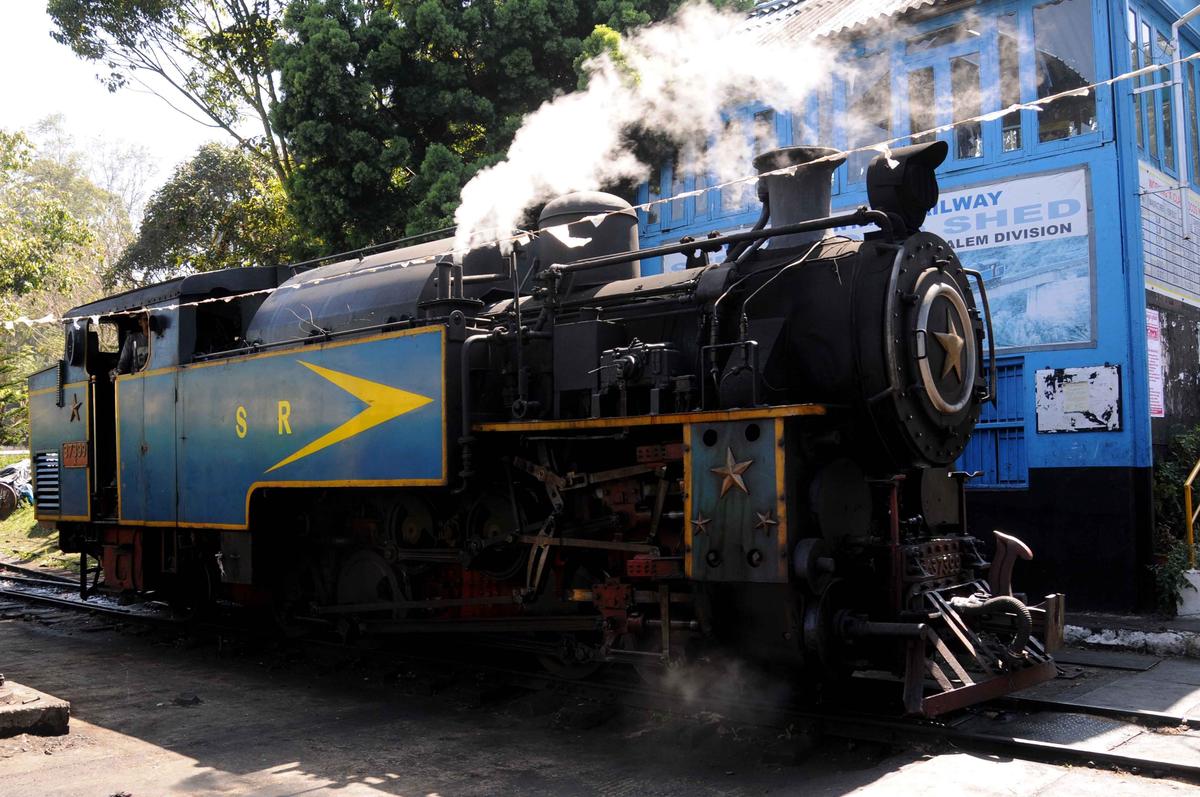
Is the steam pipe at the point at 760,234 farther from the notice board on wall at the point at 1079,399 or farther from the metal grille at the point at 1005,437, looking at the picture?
the metal grille at the point at 1005,437

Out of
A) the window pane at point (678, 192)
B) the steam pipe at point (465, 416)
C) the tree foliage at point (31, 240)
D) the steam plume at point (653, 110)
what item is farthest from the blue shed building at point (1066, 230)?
the tree foliage at point (31, 240)

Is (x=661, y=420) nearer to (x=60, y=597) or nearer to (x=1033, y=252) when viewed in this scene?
(x=1033, y=252)

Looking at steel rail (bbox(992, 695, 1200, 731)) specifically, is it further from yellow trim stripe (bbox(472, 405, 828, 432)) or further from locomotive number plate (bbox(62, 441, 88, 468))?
locomotive number plate (bbox(62, 441, 88, 468))

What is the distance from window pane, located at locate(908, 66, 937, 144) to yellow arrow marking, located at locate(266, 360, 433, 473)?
668 centimetres

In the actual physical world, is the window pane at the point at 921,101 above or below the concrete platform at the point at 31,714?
above

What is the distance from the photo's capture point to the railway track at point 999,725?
4703 mm

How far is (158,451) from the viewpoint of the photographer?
861cm

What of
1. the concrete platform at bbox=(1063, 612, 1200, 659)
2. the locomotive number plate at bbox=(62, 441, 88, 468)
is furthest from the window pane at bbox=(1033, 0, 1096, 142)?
the locomotive number plate at bbox=(62, 441, 88, 468)

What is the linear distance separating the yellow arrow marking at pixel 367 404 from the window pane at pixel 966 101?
674 centimetres

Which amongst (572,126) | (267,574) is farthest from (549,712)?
(572,126)

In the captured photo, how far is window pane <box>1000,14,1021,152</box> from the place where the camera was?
32.9 ft

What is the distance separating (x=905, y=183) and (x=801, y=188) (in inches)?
26.9

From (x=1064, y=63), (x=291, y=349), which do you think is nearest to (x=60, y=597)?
(x=291, y=349)

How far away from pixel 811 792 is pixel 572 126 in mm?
6218
